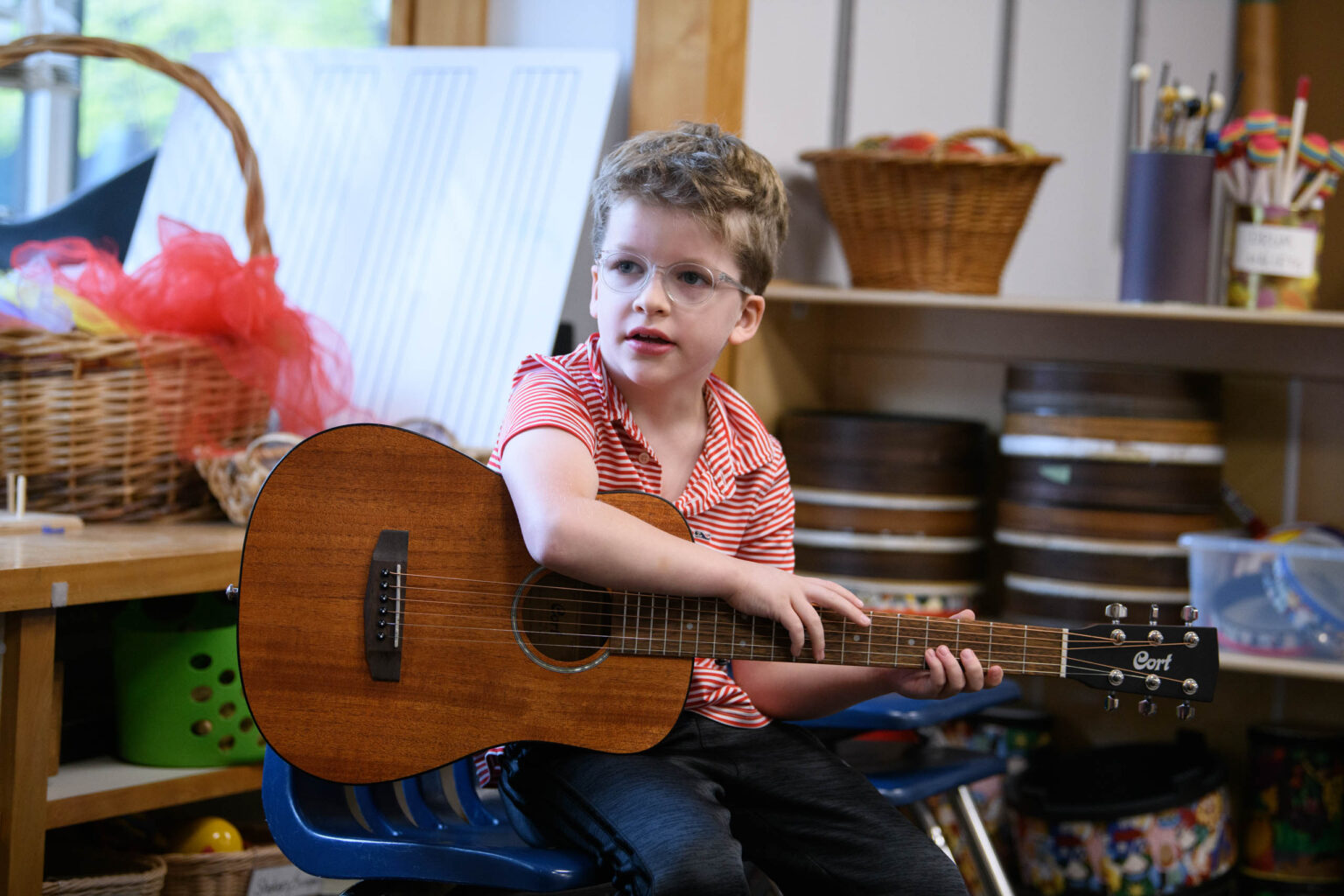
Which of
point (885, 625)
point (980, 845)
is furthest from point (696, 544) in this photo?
point (980, 845)

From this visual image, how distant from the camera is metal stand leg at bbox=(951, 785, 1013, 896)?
1.42 m

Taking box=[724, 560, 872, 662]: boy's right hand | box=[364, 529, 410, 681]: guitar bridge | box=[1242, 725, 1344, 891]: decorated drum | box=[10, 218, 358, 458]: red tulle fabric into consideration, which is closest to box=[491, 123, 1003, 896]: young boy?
box=[724, 560, 872, 662]: boy's right hand

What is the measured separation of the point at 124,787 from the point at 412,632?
18.0 inches

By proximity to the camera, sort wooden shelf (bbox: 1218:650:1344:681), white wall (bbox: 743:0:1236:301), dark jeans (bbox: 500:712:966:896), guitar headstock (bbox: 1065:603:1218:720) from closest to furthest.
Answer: dark jeans (bbox: 500:712:966:896), guitar headstock (bbox: 1065:603:1218:720), wooden shelf (bbox: 1218:650:1344:681), white wall (bbox: 743:0:1236:301)

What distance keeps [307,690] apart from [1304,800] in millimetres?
1583

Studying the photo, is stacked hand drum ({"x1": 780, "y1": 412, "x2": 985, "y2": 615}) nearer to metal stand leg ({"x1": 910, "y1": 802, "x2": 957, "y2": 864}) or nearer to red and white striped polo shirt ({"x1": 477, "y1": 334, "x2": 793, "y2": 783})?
metal stand leg ({"x1": 910, "y1": 802, "x2": 957, "y2": 864})

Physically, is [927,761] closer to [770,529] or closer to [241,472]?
[770,529]

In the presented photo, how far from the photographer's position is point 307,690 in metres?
1.03

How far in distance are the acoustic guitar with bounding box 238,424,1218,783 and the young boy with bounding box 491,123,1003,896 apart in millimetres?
34

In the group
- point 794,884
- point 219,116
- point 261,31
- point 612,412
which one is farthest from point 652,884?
point 261,31

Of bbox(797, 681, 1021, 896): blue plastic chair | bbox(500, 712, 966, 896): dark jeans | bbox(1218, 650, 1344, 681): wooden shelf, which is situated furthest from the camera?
bbox(1218, 650, 1344, 681): wooden shelf

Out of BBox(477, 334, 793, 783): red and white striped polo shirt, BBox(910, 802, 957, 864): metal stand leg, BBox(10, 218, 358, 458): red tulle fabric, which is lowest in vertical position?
BBox(910, 802, 957, 864): metal stand leg

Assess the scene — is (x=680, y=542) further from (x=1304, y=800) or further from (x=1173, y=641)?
(x=1304, y=800)

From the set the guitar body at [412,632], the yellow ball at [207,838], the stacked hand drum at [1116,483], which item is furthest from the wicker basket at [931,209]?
the yellow ball at [207,838]
